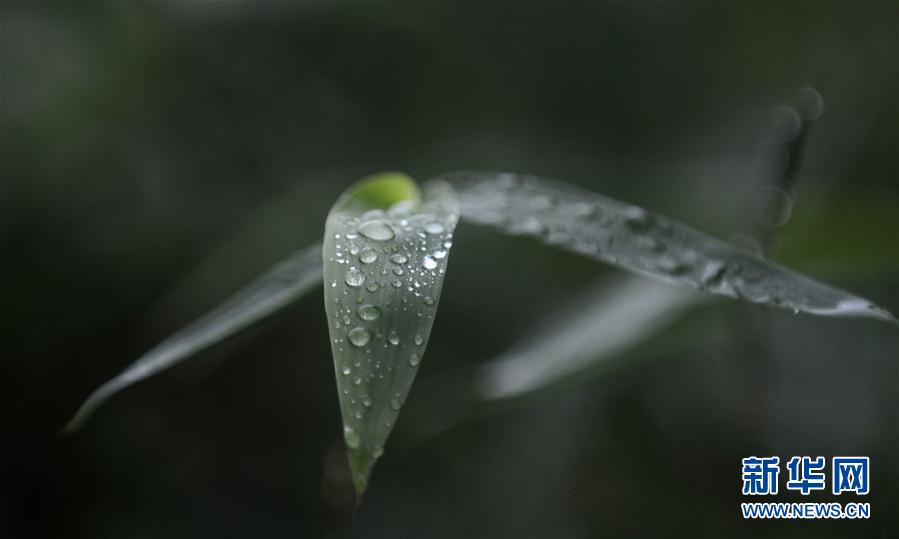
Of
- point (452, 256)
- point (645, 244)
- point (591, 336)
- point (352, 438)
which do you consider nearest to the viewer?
point (352, 438)

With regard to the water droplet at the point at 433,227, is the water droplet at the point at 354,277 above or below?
below

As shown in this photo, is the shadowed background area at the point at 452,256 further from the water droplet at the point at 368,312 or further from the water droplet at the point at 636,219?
the water droplet at the point at 368,312

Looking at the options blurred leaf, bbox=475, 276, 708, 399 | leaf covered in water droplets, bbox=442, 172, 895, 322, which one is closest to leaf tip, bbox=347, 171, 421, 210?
leaf covered in water droplets, bbox=442, 172, 895, 322

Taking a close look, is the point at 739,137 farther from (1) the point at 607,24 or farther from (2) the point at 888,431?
(2) the point at 888,431

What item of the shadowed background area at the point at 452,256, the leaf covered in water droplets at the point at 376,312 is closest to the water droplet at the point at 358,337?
the leaf covered in water droplets at the point at 376,312

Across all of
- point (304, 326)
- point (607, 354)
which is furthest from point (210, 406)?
point (607, 354)

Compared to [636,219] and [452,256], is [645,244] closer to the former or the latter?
[636,219]

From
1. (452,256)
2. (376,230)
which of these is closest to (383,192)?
(376,230)

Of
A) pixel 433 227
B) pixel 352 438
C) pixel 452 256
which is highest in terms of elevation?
pixel 452 256
